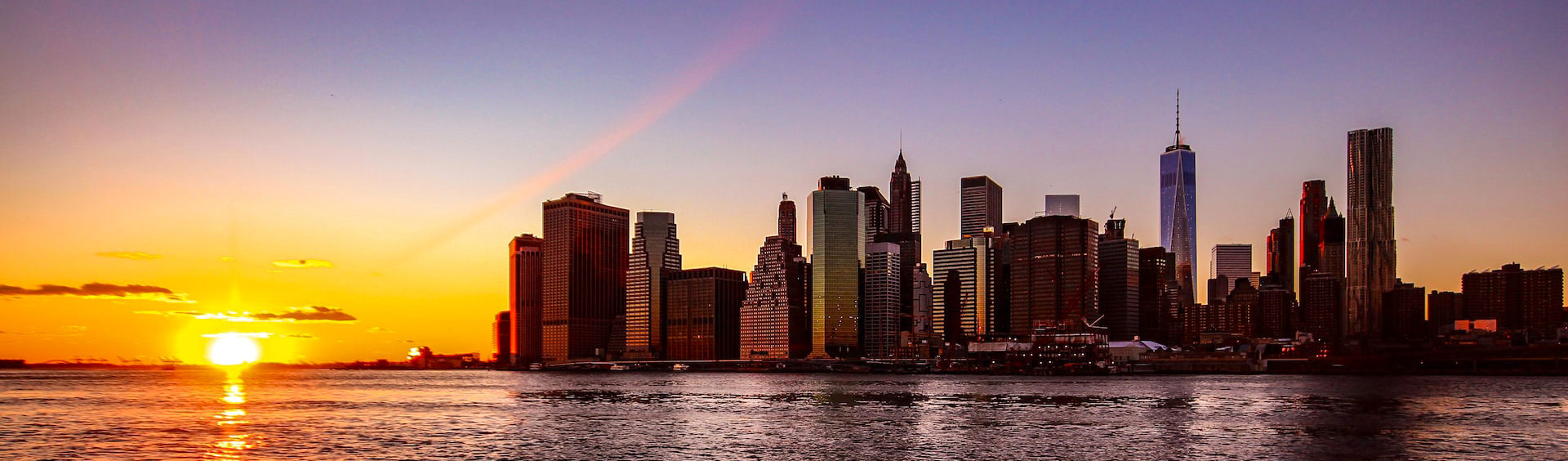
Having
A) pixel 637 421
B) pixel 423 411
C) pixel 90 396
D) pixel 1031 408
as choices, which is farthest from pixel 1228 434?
pixel 90 396

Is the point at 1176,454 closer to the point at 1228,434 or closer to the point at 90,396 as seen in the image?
the point at 1228,434

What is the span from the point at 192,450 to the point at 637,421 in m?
39.4

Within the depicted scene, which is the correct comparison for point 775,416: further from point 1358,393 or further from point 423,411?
point 1358,393

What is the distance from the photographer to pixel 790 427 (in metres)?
100

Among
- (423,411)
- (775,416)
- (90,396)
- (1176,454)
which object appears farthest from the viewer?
(90,396)

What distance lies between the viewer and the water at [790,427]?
77188 mm

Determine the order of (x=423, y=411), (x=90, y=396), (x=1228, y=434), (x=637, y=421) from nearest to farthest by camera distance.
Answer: (x=1228, y=434), (x=637, y=421), (x=423, y=411), (x=90, y=396)

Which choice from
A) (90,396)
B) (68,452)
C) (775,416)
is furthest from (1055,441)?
(90,396)

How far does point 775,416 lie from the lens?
116438mm

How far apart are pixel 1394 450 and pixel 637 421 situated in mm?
62722

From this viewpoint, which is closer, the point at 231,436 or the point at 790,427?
the point at 231,436

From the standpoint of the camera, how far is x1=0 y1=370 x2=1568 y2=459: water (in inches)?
3039

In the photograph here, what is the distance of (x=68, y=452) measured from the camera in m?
77.0

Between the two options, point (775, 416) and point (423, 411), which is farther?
point (423, 411)
